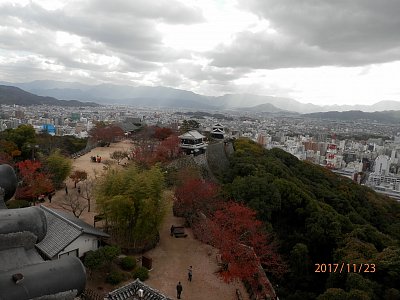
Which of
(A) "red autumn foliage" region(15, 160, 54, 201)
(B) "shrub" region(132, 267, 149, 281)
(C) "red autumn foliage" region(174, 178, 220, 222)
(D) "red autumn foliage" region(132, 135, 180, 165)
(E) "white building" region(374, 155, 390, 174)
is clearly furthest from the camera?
(E) "white building" region(374, 155, 390, 174)

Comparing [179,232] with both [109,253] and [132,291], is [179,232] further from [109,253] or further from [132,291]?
[132,291]

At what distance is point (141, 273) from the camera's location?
42.6 feet

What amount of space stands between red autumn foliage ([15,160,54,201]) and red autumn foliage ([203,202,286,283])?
9520 mm

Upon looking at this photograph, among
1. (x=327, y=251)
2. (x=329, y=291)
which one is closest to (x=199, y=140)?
(x=327, y=251)

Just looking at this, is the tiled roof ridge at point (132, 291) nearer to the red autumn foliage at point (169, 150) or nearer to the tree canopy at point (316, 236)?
the tree canopy at point (316, 236)

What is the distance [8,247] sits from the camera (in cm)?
228

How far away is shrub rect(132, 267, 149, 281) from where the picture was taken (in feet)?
42.4

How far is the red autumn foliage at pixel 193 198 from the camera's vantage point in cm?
1853

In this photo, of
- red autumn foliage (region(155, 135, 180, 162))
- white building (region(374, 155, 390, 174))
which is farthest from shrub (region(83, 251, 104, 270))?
white building (region(374, 155, 390, 174))

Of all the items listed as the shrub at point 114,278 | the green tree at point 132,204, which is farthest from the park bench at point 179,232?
the shrub at point 114,278

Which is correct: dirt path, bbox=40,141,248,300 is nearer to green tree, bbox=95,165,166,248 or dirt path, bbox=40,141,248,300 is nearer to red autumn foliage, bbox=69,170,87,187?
green tree, bbox=95,165,166,248

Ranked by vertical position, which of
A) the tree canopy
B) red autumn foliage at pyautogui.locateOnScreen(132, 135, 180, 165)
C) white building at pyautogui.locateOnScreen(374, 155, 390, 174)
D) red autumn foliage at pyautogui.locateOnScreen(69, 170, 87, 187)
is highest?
red autumn foliage at pyautogui.locateOnScreen(132, 135, 180, 165)

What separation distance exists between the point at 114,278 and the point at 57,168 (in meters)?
11.6
